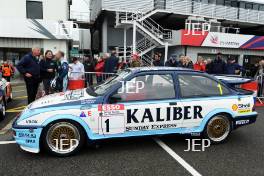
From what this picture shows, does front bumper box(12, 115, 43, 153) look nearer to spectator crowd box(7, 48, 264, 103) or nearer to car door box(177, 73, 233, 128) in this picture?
car door box(177, 73, 233, 128)

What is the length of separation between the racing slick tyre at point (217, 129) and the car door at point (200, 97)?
0.64 feet

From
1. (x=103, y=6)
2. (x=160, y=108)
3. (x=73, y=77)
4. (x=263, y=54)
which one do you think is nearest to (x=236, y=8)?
(x=263, y=54)

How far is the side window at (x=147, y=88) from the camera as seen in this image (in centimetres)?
425

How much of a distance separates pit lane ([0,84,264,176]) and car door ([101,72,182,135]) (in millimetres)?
420

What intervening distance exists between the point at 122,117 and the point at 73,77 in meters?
4.76

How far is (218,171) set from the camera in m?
3.63

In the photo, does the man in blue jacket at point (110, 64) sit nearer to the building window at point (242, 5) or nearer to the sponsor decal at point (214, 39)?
the sponsor decal at point (214, 39)

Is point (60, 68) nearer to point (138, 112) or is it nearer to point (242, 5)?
point (138, 112)

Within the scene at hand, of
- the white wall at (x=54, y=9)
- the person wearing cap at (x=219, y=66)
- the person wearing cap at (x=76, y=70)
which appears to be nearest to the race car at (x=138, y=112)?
the person wearing cap at (x=76, y=70)

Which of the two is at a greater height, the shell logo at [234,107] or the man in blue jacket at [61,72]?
the man in blue jacket at [61,72]

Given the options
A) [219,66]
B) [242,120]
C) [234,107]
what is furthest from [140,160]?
[219,66]

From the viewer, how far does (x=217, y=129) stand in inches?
187

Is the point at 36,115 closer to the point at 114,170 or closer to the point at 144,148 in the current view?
the point at 114,170

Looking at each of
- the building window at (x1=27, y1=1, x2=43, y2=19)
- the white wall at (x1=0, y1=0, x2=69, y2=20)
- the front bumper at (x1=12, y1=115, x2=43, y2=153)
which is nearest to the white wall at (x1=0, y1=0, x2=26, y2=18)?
the white wall at (x1=0, y1=0, x2=69, y2=20)
